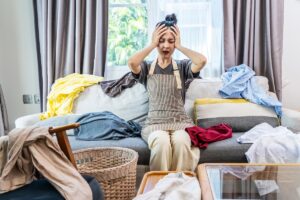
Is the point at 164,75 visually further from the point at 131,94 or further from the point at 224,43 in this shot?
the point at 224,43

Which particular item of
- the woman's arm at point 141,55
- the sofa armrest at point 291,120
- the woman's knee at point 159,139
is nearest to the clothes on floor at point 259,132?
the sofa armrest at point 291,120

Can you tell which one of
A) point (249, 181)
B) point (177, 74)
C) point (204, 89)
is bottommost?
point (249, 181)

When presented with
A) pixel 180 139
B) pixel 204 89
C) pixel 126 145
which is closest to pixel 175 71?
pixel 204 89

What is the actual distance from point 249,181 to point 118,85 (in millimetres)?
1421

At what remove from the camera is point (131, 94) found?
2.48 meters

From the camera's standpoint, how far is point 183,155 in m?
1.86

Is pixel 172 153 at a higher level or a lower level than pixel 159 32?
lower

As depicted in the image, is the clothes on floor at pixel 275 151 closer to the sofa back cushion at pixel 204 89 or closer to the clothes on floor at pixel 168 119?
the clothes on floor at pixel 168 119

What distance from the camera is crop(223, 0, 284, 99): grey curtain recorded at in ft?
8.26

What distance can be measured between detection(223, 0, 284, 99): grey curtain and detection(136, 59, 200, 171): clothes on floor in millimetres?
642

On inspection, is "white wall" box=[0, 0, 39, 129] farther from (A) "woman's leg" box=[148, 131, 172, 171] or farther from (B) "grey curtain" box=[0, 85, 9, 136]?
(A) "woman's leg" box=[148, 131, 172, 171]

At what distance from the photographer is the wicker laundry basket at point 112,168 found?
161cm

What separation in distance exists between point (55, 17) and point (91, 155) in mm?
1487

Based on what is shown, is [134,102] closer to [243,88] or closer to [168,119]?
[168,119]
